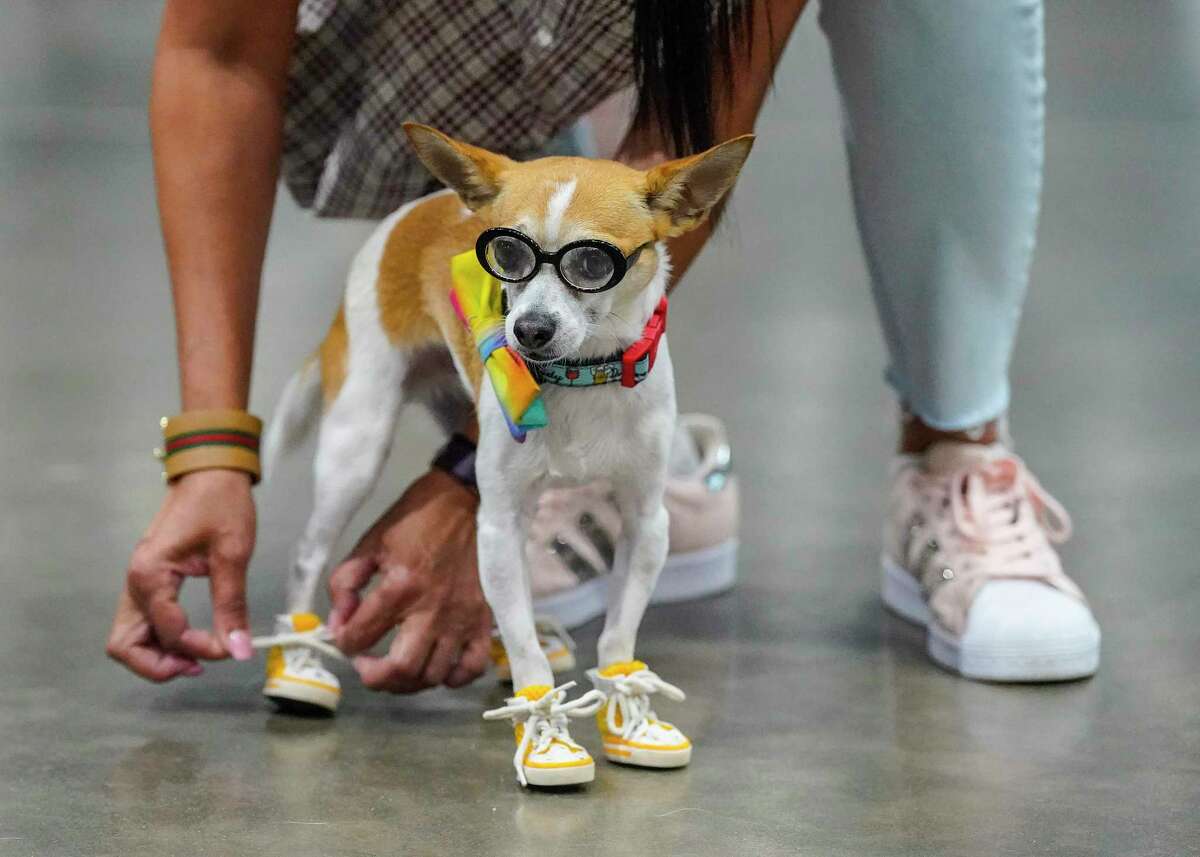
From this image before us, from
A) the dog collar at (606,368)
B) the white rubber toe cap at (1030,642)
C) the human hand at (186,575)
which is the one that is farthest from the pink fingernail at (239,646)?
the white rubber toe cap at (1030,642)

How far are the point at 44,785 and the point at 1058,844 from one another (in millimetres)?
656

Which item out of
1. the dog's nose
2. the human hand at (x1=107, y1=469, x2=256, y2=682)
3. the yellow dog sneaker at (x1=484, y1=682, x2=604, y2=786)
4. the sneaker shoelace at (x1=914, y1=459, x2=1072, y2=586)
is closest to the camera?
the dog's nose

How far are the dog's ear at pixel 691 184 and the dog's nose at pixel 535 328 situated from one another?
0.10m

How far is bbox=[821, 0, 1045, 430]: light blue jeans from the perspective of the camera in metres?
1.41

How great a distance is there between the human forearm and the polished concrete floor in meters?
0.29

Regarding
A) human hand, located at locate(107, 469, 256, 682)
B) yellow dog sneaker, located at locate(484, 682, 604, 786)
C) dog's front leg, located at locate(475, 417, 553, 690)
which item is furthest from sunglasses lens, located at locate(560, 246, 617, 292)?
human hand, located at locate(107, 469, 256, 682)

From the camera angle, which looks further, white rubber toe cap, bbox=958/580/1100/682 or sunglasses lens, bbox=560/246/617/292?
white rubber toe cap, bbox=958/580/1100/682

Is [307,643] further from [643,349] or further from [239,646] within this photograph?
[643,349]

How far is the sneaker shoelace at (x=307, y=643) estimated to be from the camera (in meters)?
1.26

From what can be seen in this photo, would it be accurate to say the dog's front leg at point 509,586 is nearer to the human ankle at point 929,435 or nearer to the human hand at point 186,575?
the human hand at point 186,575

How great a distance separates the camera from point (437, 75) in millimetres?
1548

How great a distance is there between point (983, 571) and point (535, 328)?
A: 65 centimetres

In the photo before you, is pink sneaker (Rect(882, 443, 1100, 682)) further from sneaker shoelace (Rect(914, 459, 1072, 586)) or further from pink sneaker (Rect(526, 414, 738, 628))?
pink sneaker (Rect(526, 414, 738, 628))

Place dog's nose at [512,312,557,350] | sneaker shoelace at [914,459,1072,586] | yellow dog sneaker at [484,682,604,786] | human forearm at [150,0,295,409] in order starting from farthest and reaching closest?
sneaker shoelace at [914,459,1072,586]
human forearm at [150,0,295,409]
yellow dog sneaker at [484,682,604,786]
dog's nose at [512,312,557,350]
